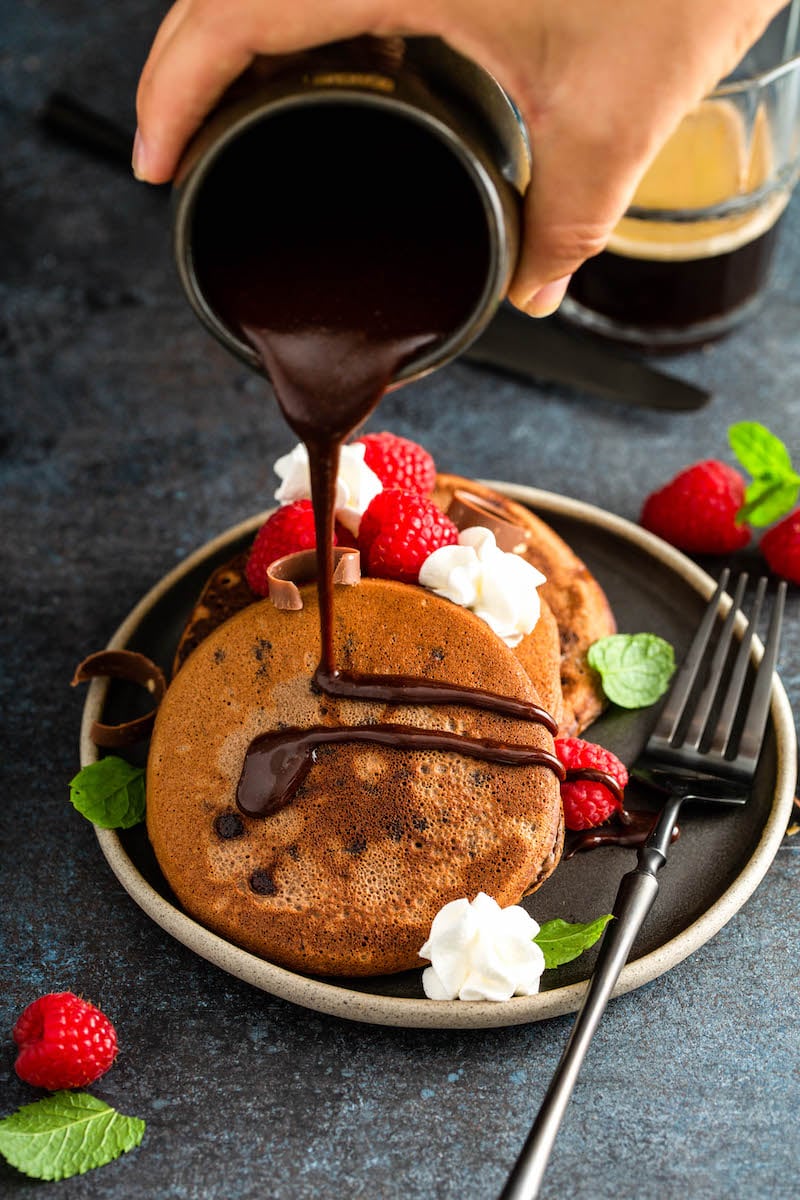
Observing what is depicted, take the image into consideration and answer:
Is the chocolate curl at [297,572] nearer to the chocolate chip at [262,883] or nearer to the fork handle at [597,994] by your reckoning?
the chocolate chip at [262,883]

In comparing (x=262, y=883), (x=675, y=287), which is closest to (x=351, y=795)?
(x=262, y=883)

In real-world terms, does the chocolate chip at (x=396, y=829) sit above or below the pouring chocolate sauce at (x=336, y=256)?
below

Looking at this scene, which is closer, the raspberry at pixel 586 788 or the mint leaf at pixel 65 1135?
the mint leaf at pixel 65 1135

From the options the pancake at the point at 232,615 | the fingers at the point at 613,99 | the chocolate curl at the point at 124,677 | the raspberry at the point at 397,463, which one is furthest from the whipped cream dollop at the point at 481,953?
the fingers at the point at 613,99

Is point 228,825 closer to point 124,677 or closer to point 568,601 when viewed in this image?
point 124,677

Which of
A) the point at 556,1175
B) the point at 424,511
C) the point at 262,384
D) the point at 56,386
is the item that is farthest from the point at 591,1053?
the point at 56,386

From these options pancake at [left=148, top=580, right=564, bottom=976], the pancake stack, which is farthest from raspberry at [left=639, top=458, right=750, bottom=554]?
pancake at [left=148, top=580, right=564, bottom=976]

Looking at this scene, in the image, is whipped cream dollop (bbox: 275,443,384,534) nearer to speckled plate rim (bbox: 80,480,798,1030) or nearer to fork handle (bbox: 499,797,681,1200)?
speckled plate rim (bbox: 80,480,798,1030)
